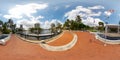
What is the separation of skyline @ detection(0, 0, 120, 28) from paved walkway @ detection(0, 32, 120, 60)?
0.57 metres

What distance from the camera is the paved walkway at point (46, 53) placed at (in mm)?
5744

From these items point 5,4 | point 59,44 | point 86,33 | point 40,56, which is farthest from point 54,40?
point 5,4

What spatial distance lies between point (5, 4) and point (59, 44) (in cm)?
178

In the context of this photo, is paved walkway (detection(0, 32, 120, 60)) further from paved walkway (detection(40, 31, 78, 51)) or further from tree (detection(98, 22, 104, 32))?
tree (detection(98, 22, 104, 32))

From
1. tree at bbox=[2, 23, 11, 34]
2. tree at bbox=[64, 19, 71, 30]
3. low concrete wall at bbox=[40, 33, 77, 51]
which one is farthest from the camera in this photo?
tree at bbox=[64, 19, 71, 30]

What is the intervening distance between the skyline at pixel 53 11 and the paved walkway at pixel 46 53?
57cm

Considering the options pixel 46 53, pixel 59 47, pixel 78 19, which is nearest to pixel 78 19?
pixel 78 19

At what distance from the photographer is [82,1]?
256 inches

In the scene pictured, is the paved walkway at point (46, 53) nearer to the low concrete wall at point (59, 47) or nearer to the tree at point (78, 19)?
the low concrete wall at point (59, 47)

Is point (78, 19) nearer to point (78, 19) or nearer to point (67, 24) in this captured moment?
point (78, 19)

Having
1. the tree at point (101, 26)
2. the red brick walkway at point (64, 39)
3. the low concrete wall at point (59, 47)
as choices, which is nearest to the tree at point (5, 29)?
the low concrete wall at point (59, 47)

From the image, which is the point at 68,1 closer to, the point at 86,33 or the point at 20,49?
the point at 86,33

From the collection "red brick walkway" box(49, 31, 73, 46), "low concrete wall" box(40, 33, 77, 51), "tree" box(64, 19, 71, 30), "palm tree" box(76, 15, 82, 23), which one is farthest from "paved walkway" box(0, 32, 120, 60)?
"palm tree" box(76, 15, 82, 23)

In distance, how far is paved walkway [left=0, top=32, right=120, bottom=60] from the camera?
18.8ft
